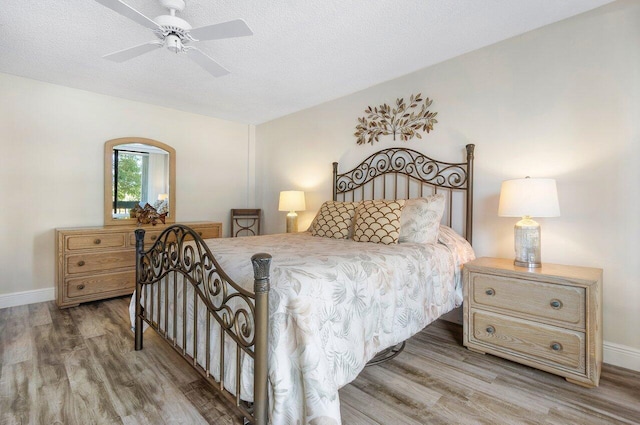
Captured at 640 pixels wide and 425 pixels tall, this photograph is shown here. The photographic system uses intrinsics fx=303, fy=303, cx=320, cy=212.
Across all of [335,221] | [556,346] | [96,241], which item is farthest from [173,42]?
[556,346]

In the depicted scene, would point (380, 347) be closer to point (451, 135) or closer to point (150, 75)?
point (451, 135)

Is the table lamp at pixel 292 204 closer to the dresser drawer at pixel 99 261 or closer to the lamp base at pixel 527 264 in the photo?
the dresser drawer at pixel 99 261

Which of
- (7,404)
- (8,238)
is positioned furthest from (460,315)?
(8,238)

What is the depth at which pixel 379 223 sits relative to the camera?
8.17 ft

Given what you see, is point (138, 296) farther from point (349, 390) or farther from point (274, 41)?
point (274, 41)

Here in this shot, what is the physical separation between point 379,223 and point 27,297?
3.79 metres

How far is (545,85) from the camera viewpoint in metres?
2.30

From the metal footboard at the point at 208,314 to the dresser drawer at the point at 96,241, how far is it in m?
1.48

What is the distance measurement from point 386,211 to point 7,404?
2594 mm


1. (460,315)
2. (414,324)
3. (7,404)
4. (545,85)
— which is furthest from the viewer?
(460,315)

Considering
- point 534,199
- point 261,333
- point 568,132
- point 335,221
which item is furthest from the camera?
point 335,221

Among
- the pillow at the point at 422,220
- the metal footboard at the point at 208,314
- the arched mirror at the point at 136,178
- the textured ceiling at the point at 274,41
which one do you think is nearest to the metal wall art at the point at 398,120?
the textured ceiling at the point at 274,41

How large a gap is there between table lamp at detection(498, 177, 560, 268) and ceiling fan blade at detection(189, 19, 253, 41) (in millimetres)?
2013

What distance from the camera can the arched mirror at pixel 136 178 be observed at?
372 cm
